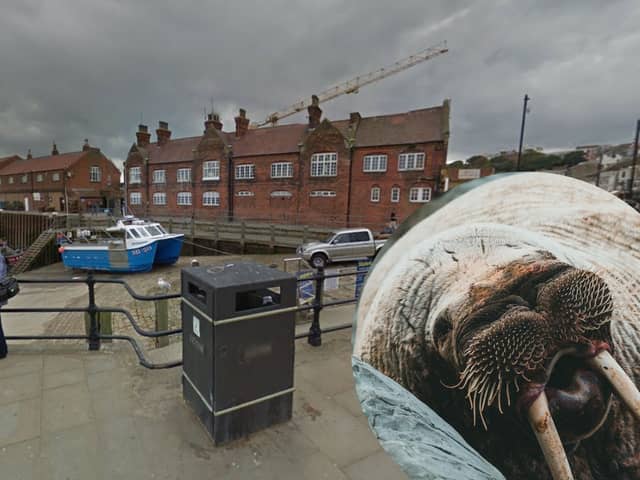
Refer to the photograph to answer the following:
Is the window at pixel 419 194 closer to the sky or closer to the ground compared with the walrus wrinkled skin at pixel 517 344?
closer to the sky

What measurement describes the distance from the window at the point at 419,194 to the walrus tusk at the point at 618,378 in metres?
23.9

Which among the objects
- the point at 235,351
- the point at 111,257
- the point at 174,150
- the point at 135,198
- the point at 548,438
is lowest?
the point at 111,257

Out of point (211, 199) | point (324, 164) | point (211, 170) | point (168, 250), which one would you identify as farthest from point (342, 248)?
point (211, 170)

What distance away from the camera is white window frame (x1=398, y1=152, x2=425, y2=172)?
23.6 meters

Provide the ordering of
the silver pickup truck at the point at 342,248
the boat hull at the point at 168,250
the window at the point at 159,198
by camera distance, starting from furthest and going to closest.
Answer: the window at the point at 159,198, the boat hull at the point at 168,250, the silver pickup truck at the point at 342,248

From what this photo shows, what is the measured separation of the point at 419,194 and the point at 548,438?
24206 millimetres

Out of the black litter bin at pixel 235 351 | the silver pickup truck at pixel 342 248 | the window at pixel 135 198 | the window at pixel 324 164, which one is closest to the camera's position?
the black litter bin at pixel 235 351

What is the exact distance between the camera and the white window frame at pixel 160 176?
3503cm

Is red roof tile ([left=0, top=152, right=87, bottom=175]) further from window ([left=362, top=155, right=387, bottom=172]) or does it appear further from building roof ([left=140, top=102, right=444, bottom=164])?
window ([left=362, top=155, right=387, bottom=172])

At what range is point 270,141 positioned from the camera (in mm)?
30172

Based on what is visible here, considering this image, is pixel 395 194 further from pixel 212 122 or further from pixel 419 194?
pixel 212 122

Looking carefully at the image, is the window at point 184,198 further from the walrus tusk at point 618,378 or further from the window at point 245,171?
the walrus tusk at point 618,378

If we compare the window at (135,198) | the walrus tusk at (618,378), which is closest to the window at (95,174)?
the window at (135,198)

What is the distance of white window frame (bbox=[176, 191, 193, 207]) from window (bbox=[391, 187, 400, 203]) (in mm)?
20827
